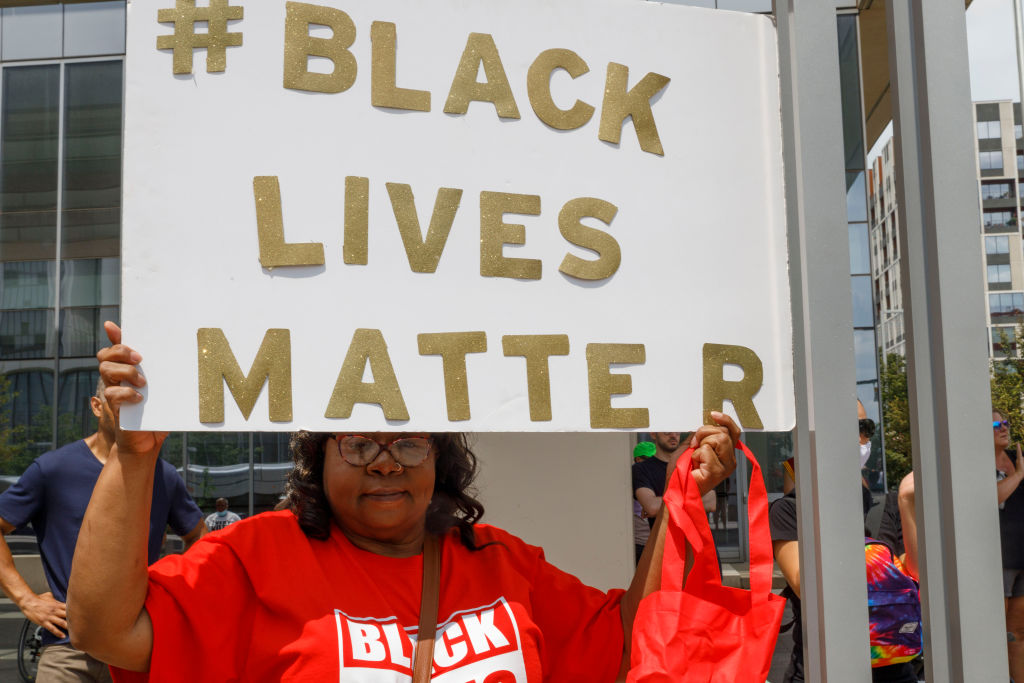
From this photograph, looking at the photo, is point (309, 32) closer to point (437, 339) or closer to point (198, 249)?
point (198, 249)

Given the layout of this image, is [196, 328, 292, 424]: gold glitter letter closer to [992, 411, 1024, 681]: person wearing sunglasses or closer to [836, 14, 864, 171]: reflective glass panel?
[992, 411, 1024, 681]: person wearing sunglasses

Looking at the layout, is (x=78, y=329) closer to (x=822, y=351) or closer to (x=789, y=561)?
(x=789, y=561)

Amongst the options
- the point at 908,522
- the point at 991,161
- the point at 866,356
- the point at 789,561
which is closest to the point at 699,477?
the point at 789,561

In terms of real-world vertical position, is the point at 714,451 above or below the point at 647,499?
above

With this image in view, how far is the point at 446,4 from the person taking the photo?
1.60 m

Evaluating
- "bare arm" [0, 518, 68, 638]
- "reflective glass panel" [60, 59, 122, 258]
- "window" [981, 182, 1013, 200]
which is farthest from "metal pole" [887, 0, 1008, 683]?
"window" [981, 182, 1013, 200]

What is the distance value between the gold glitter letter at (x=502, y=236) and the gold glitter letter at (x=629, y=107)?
7.6 inches

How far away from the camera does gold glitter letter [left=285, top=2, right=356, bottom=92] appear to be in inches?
61.0

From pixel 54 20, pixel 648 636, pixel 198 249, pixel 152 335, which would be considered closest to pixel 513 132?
pixel 198 249

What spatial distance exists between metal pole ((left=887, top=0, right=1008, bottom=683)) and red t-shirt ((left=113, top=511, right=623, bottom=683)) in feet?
2.21

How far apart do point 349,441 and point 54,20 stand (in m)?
13.8

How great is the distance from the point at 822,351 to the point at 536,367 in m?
0.44

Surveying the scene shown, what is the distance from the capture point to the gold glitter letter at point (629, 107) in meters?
1.63

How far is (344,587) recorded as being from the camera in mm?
1704
